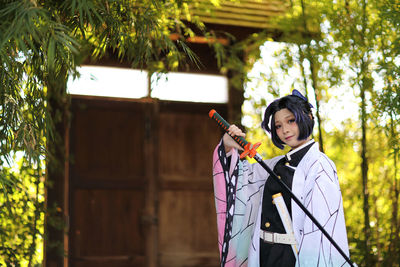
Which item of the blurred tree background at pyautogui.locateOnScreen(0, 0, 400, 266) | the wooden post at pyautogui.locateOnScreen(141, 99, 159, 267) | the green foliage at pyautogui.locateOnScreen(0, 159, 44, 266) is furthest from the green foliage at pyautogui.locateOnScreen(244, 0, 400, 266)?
the green foliage at pyautogui.locateOnScreen(0, 159, 44, 266)

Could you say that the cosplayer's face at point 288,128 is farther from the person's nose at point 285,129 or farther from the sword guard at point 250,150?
the sword guard at point 250,150

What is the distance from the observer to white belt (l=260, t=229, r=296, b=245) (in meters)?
2.83

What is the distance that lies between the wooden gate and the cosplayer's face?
2.90 meters

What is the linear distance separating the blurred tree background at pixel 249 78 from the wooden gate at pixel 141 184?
0.38 meters

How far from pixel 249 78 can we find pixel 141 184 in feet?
5.05

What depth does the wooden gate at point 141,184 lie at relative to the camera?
5.62m

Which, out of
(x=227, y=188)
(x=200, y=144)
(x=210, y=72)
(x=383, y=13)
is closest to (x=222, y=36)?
(x=210, y=72)

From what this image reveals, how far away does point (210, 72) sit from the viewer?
6.15 m

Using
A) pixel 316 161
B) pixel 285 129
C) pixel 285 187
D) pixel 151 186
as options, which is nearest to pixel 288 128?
pixel 285 129

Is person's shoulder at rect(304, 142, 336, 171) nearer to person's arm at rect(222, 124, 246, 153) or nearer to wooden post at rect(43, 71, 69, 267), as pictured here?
person's arm at rect(222, 124, 246, 153)

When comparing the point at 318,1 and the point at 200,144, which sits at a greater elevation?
the point at 318,1

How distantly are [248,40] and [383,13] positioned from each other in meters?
1.65

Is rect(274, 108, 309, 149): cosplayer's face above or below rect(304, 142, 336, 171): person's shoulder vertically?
above

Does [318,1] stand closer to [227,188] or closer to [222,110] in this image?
[222,110]
